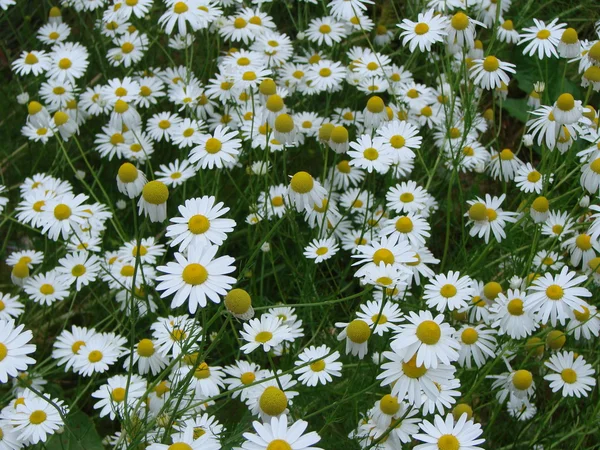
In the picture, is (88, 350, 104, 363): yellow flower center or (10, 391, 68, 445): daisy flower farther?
(88, 350, 104, 363): yellow flower center

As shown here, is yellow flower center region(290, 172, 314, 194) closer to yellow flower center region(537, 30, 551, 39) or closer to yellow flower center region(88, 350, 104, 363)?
yellow flower center region(88, 350, 104, 363)

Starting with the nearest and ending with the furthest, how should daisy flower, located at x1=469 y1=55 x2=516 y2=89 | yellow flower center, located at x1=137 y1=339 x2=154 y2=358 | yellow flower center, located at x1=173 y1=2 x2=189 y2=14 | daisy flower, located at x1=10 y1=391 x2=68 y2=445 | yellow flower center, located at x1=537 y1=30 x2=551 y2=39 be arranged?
daisy flower, located at x1=10 y1=391 x2=68 y2=445, yellow flower center, located at x1=137 y1=339 x2=154 y2=358, daisy flower, located at x1=469 y1=55 x2=516 y2=89, yellow flower center, located at x1=537 y1=30 x2=551 y2=39, yellow flower center, located at x1=173 y1=2 x2=189 y2=14

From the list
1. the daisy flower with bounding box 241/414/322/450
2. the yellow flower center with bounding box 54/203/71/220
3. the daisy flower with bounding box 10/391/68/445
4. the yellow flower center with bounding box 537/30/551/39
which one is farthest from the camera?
the yellow flower center with bounding box 537/30/551/39

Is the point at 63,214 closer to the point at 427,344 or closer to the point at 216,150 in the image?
the point at 216,150

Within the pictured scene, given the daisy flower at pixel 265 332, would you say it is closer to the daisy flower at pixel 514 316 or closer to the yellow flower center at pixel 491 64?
the daisy flower at pixel 514 316

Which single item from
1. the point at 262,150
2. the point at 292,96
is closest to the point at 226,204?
the point at 262,150

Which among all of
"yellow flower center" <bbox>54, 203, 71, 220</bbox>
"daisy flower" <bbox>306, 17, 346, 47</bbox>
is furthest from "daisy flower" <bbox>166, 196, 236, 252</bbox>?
"daisy flower" <bbox>306, 17, 346, 47</bbox>
